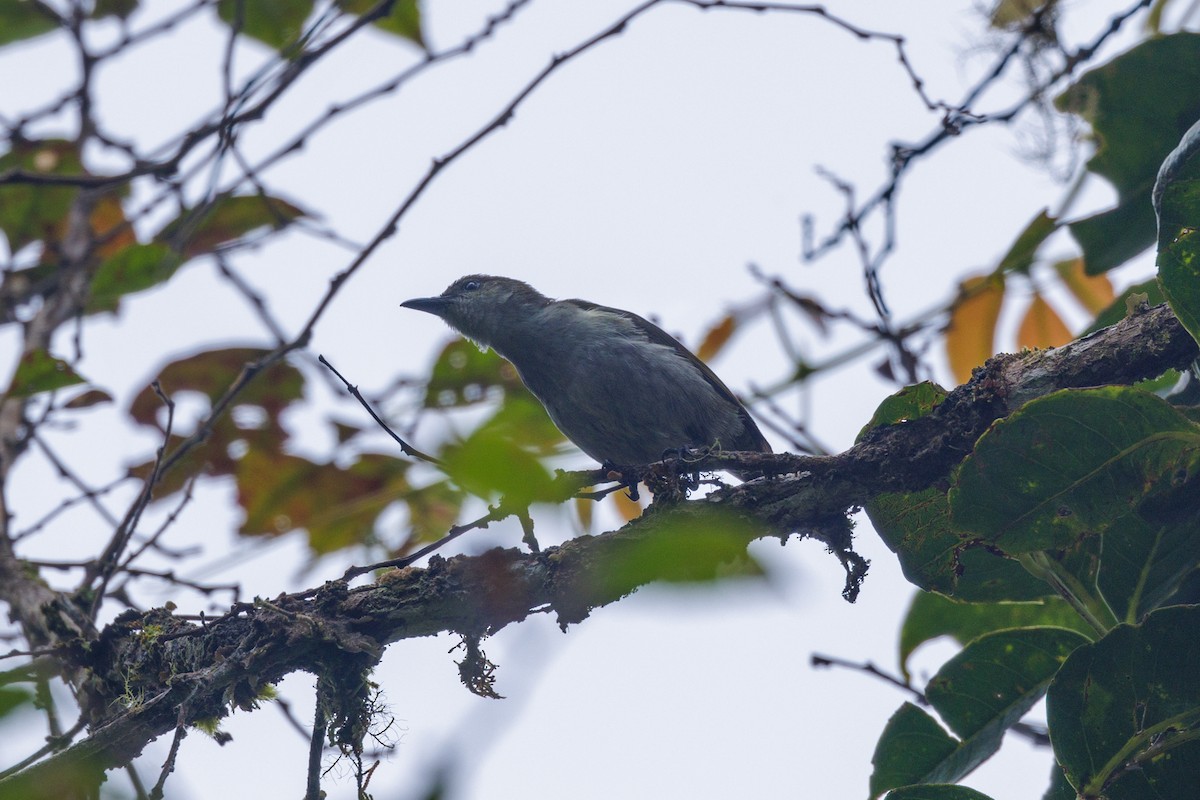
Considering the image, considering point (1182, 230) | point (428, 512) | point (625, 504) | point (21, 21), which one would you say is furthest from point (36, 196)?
point (1182, 230)

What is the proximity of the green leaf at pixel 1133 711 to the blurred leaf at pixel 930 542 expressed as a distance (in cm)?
37

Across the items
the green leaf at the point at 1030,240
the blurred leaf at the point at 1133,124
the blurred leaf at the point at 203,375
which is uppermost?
the blurred leaf at the point at 203,375

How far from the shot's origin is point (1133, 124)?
2.84 meters

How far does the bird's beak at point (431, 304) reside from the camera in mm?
6102

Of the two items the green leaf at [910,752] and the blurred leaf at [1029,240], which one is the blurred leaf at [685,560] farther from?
the blurred leaf at [1029,240]

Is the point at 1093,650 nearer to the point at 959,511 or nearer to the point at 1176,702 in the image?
the point at 1176,702

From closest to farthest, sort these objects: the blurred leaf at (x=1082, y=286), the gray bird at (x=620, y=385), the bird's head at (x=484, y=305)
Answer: the blurred leaf at (x=1082, y=286) → the gray bird at (x=620, y=385) → the bird's head at (x=484, y=305)

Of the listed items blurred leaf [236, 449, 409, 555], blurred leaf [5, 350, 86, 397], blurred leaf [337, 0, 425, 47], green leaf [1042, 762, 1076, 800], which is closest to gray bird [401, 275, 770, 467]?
blurred leaf [236, 449, 409, 555]

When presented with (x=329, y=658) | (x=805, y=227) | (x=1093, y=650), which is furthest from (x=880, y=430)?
(x=805, y=227)

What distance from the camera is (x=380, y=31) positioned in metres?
4.24

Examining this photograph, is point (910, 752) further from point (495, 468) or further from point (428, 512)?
point (428, 512)

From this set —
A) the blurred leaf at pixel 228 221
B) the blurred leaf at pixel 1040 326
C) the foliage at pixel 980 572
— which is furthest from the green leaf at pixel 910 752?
the blurred leaf at pixel 228 221

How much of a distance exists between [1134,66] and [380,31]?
8.96 ft

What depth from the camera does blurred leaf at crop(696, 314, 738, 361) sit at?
4.60 metres
